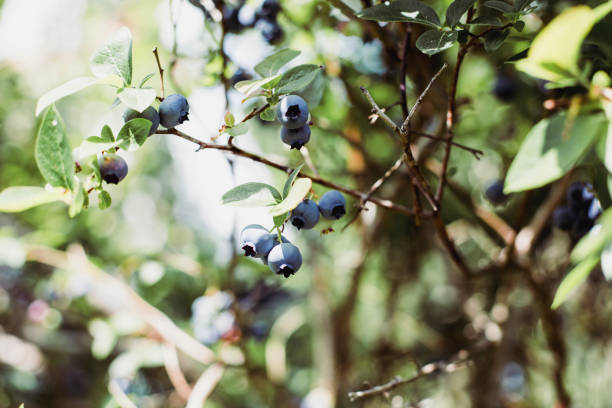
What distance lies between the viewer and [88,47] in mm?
2684

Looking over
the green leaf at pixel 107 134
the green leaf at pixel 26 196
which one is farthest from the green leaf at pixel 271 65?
the green leaf at pixel 26 196

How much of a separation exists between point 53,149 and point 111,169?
3.2 inches

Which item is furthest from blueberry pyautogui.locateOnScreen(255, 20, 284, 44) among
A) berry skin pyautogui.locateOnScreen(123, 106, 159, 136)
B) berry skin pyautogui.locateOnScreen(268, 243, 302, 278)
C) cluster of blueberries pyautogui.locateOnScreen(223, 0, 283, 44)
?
berry skin pyautogui.locateOnScreen(268, 243, 302, 278)

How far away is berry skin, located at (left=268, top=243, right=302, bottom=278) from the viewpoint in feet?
2.29

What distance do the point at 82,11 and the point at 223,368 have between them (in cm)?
242

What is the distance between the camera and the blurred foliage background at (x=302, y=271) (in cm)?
145

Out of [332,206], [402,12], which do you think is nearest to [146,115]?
[332,206]

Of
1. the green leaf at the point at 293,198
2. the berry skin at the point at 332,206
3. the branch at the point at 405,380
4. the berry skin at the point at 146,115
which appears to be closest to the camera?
the green leaf at the point at 293,198

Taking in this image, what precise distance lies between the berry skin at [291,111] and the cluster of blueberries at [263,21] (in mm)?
709

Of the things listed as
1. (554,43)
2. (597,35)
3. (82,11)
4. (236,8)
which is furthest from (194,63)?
(82,11)

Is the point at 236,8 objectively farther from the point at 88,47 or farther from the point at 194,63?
the point at 88,47

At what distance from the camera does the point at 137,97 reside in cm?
64

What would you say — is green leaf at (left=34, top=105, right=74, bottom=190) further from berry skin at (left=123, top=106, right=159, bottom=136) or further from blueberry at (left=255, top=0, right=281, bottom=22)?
blueberry at (left=255, top=0, right=281, bottom=22)

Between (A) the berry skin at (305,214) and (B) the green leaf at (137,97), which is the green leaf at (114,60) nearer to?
(B) the green leaf at (137,97)
